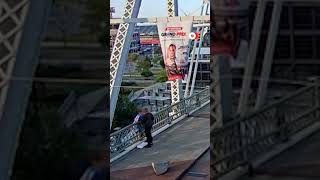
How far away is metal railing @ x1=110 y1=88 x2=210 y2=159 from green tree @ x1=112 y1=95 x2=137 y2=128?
0.08 feet

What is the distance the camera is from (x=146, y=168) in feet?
4.66

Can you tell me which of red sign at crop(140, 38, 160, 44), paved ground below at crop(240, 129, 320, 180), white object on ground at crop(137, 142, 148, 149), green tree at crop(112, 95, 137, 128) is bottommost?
paved ground below at crop(240, 129, 320, 180)

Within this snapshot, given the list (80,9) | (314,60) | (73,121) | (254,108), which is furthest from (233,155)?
(80,9)

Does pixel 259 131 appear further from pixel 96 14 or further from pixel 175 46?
pixel 96 14

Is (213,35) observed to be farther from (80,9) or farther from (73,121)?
(73,121)

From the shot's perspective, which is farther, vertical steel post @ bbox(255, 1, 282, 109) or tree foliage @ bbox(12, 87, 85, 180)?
tree foliage @ bbox(12, 87, 85, 180)

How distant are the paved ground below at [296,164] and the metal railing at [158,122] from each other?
0.30m

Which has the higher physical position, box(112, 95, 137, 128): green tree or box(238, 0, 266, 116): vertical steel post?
box(238, 0, 266, 116): vertical steel post

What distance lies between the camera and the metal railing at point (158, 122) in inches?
55.1

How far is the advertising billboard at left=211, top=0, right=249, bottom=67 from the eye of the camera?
132 cm

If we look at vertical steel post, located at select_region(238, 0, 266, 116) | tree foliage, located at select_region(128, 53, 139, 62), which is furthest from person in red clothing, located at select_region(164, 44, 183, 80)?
vertical steel post, located at select_region(238, 0, 266, 116)

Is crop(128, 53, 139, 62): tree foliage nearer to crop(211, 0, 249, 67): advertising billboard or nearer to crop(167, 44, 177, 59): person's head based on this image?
crop(167, 44, 177, 59): person's head

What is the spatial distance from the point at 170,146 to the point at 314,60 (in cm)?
54

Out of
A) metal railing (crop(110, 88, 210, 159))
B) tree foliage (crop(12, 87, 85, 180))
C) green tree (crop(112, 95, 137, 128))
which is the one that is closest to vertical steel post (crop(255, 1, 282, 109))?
metal railing (crop(110, 88, 210, 159))
